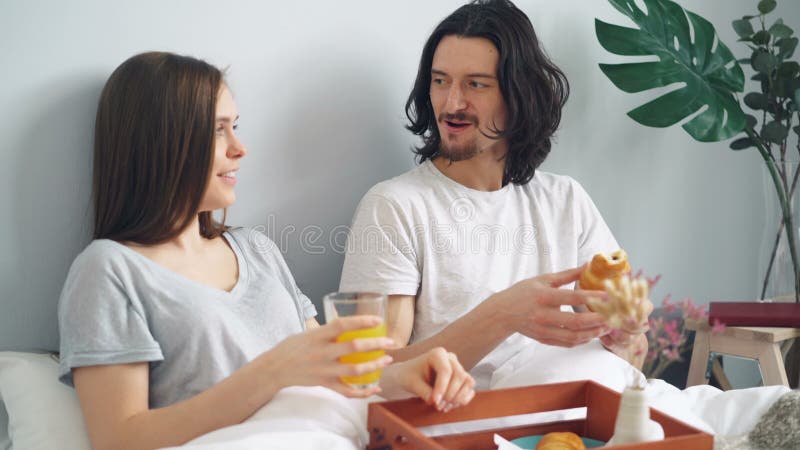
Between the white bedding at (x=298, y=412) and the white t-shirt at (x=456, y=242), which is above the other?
the white t-shirt at (x=456, y=242)

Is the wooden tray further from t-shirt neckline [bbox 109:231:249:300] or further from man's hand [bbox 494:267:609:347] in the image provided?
t-shirt neckline [bbox 109:231:249:300]

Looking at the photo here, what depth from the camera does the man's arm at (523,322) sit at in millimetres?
1407

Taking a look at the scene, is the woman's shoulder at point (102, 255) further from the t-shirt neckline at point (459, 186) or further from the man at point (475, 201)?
the t-shirt neckline at point (459, 186)

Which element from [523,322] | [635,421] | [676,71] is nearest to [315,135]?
[523,322]

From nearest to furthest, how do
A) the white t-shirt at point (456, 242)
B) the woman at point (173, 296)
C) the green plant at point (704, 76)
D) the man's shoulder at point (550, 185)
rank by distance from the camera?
the woman at point (173, 296) → the white t-shirt at point (456, 242) → the man's shoulder at point (550, 185) → the green plant at point (704, 76)

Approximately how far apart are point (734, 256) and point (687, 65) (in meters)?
0.74

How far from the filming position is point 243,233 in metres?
1.79

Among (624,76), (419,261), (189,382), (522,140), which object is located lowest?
(189,382)

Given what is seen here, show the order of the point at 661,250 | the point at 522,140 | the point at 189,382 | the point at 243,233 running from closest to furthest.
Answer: the point at 189,382 → the point at 243,233 → the point at 522,140 → the point at 661,250

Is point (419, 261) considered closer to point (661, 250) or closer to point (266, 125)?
point (266, 125)

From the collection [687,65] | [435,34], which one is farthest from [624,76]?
[435,34]

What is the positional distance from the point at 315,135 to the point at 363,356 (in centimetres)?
94

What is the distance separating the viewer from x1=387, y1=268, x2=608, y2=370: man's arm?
1.41 meters

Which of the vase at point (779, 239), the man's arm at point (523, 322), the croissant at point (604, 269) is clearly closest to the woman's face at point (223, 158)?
the man's arm at point (523, 322)
